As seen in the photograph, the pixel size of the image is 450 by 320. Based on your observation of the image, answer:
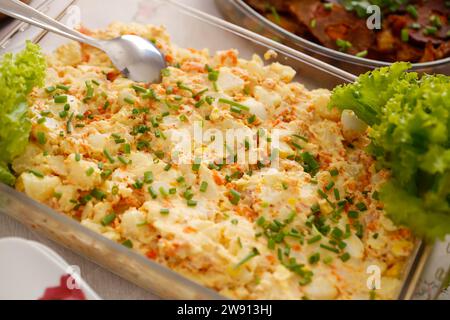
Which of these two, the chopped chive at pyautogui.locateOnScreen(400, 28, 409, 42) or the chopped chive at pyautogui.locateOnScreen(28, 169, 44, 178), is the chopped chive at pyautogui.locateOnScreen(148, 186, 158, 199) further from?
the chopped chive at pyautogui.locateOnScreen(400, 28, 409, 42)

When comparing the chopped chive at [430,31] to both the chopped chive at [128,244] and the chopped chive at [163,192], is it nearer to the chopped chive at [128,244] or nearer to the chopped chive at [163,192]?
the chopped chive at [163,192]

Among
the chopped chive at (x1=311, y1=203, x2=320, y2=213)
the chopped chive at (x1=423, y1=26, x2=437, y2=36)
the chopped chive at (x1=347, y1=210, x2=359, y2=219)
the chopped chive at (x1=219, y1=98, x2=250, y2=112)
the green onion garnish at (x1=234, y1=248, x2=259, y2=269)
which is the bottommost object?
the green onion garnish at (x1=234, y1=248, x2=259, y2=269)

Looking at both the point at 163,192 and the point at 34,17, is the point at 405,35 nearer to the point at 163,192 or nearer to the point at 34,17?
the point at 163,192

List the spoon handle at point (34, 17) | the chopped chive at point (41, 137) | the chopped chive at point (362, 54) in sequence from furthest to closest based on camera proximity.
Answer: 1. the chopped chive at point (362, 54)
2. the spoon handle at point (34, 17)
3. the chopped chive at point (41, 137)

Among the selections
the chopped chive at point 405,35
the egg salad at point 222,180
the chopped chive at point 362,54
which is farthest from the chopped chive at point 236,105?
the chopped chive at point 405,35

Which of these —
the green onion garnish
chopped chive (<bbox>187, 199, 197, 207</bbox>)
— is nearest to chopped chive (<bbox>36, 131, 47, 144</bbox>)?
chopped chive (<bbox>187, 199, 197, 207</bbox>)
